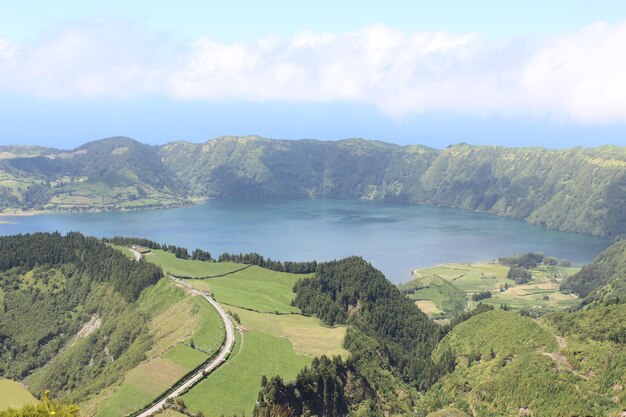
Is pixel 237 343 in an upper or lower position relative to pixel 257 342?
upper

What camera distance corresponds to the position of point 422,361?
121062mm

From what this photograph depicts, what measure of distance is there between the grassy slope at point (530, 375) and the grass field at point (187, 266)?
72823 mm

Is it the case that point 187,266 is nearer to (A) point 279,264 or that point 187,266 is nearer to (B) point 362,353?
(A) point 279,264

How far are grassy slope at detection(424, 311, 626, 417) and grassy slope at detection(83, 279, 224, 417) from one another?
39140 mm

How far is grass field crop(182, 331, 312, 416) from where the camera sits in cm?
8612

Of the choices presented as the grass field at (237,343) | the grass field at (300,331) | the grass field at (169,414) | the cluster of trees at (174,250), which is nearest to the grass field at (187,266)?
the grass field at (237,343)

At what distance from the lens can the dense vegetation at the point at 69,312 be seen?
120m

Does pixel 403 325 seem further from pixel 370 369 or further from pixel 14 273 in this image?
pixel 14 273

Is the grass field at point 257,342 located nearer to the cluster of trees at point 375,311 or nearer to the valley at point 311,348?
the valley at point 311,348

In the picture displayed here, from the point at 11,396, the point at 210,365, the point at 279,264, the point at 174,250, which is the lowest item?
the point at 11,396

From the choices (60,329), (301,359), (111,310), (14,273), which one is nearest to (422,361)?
(301,359)

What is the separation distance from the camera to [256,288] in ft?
507

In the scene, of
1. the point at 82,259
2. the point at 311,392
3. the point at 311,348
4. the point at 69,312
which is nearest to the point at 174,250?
the point at 82,259

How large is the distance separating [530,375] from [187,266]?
101 meters
